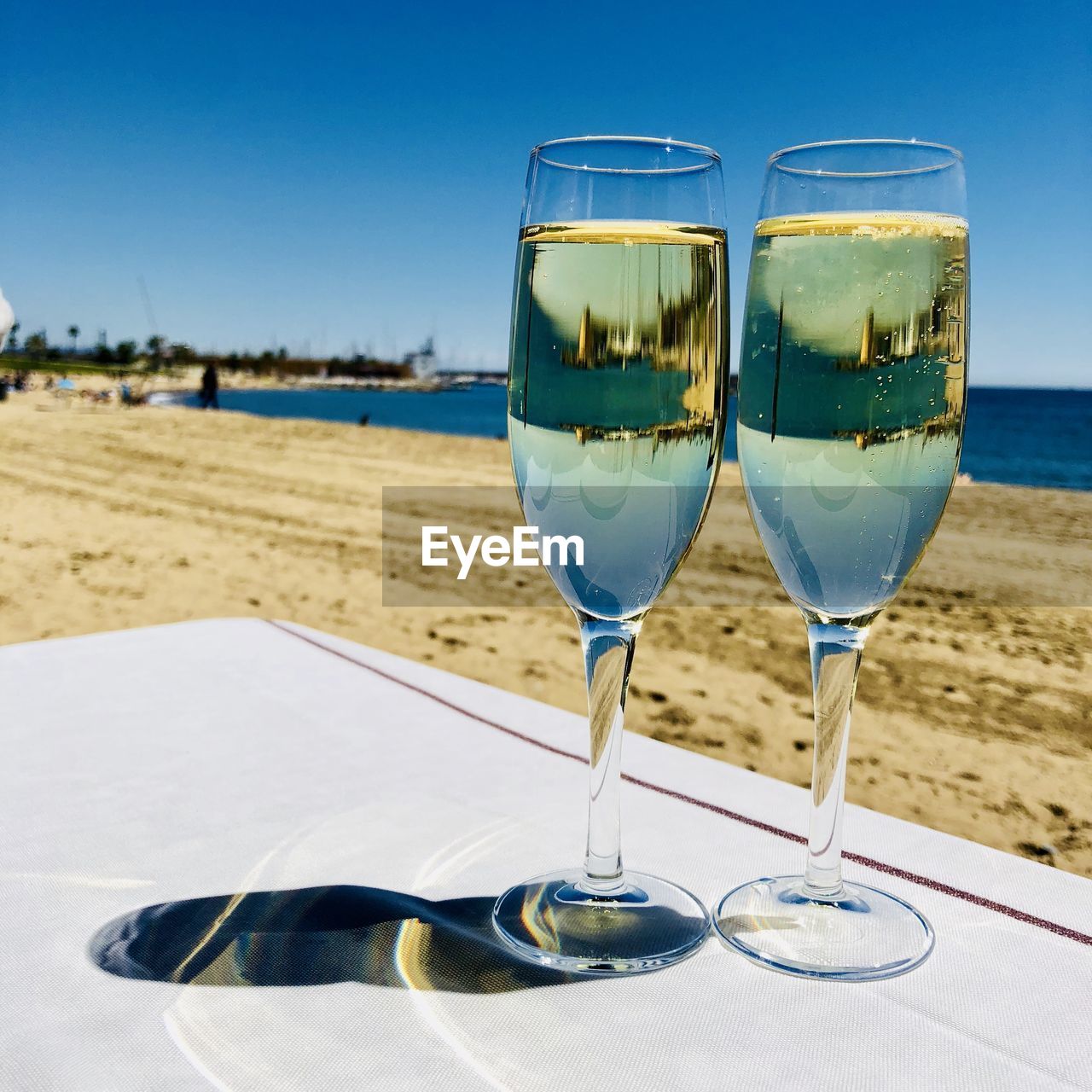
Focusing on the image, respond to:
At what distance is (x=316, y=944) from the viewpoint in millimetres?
713

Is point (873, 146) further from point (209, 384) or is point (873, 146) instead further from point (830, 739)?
point (209, 384)

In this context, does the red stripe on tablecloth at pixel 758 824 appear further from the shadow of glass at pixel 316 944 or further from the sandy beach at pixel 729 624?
the shadow of glass at pixel 316 944

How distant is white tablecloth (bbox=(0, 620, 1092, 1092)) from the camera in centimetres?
60

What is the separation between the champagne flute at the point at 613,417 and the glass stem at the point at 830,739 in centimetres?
11

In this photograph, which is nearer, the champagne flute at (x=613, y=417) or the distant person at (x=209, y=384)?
the champagne flute at (x=613, y=417)

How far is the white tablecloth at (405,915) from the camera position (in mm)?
595

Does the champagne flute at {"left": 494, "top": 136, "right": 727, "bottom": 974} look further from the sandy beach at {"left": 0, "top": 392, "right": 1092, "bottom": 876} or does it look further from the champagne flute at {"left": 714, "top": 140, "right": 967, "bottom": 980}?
the sandy beach at {"left": 0, "top": 392, "right": 1092, "bottom": 876}

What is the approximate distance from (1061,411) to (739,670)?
218ft

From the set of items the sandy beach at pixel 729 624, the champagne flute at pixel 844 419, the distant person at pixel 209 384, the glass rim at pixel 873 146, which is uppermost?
the distant person at pixel 209 384

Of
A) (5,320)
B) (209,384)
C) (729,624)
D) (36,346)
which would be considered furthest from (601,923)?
(36,346)

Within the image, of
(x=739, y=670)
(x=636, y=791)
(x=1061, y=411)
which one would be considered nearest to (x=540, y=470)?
(x=636, y=791)

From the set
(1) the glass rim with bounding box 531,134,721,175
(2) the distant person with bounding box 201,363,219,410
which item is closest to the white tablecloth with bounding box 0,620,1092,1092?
(1) the glass rim with bounding box 531,134,721,175

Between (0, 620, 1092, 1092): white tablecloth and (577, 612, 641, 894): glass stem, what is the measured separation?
7cm

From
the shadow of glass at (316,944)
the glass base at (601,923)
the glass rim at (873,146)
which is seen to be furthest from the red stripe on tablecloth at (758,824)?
the glass rim at (873,146)
